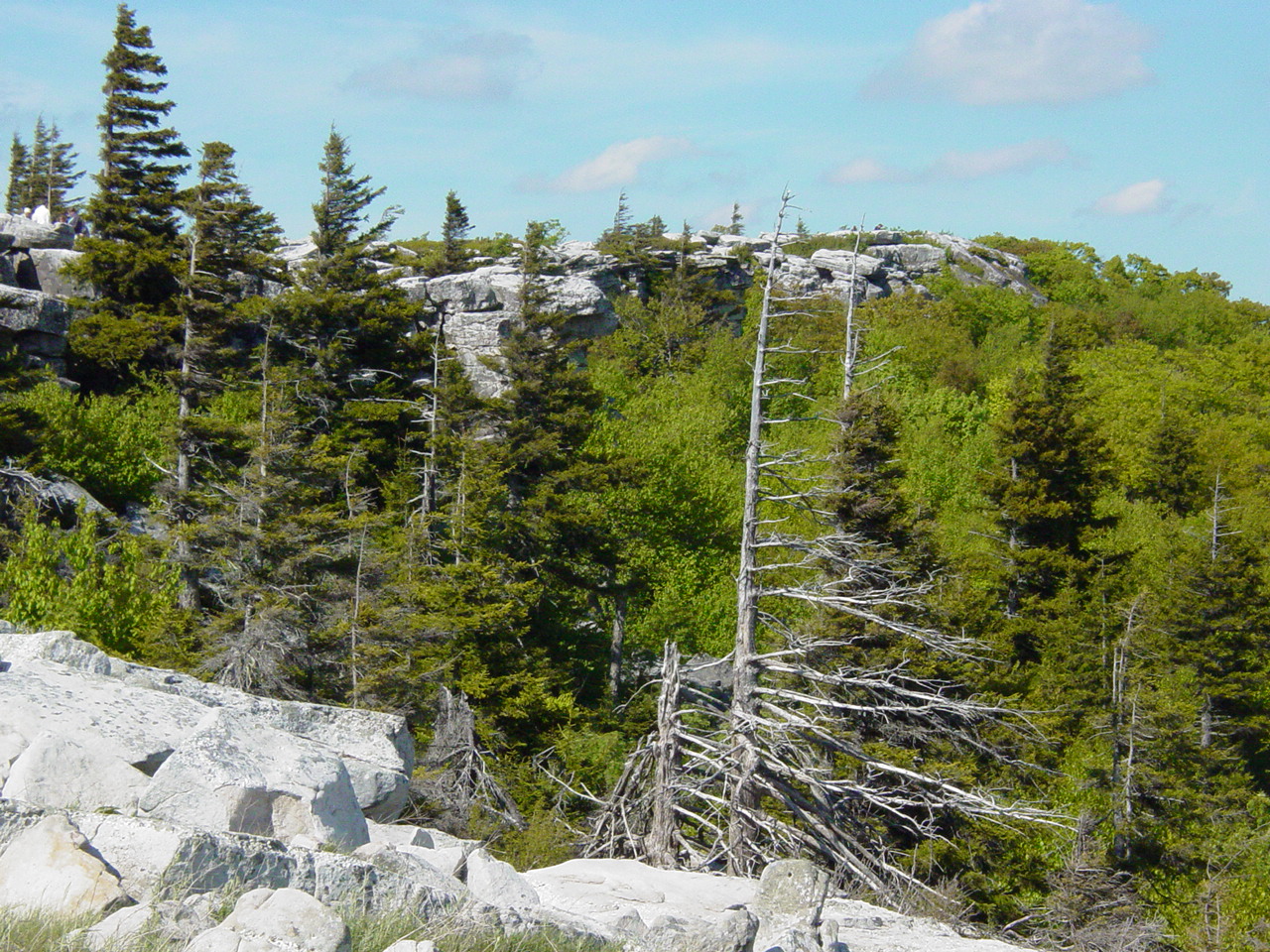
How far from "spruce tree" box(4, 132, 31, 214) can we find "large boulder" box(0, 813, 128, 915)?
93.8m

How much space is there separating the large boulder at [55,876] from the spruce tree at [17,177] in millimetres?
93816

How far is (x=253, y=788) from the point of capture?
6730 millimetres

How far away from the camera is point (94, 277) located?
1479 inches

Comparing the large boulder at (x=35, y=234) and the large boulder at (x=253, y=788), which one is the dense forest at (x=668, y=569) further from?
the large boulder at (x=253, y=788)

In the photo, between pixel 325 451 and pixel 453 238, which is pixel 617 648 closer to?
pixel 325 451

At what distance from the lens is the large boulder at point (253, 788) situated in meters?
6.52

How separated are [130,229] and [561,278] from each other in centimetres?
2070

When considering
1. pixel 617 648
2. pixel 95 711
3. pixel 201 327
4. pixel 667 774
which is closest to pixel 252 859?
pixel 95 711

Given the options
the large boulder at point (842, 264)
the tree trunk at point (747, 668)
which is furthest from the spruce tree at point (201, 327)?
the large boulder at point (842, 264)

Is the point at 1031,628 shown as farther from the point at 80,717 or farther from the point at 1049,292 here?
the point at 1049,292

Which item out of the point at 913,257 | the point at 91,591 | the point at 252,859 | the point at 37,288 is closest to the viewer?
the point at 252,859

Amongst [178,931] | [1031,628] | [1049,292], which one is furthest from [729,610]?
[1049,292]

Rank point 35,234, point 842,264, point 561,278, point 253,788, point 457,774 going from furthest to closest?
point 842,264, point 561,278, point 35,234, point 457,774, point 253,788

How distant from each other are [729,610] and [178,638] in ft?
63.1
